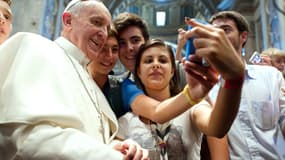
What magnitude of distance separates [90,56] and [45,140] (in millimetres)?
899

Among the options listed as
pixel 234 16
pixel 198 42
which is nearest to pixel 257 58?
pixel 234 16

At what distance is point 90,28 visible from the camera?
198cm

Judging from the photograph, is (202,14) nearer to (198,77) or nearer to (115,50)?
(115,50)

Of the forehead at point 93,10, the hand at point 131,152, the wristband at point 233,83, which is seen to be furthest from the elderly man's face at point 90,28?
the wristband at point 233,83

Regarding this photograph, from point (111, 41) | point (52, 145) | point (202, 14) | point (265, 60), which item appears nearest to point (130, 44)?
point (111, 41)

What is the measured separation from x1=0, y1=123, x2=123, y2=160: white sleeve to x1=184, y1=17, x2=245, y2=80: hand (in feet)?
1.60

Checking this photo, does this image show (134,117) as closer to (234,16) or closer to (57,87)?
(57,87)

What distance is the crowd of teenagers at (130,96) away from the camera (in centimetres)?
120

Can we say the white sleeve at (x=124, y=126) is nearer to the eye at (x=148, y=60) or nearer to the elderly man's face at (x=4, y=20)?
the eye at (x=148, y=60)

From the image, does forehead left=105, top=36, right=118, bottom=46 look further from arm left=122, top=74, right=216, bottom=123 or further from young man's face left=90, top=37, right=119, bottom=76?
arm left=122, top=74, right=216, bottom=123

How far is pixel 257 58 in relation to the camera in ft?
10.9

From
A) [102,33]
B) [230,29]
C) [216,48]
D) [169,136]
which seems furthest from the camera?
[230,29]

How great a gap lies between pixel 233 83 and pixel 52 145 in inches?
25.5

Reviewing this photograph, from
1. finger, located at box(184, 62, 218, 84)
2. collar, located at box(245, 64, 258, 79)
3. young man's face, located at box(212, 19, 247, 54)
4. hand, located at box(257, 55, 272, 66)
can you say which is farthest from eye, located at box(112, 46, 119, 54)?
hand, located at box(257, 55, 272, 66)
